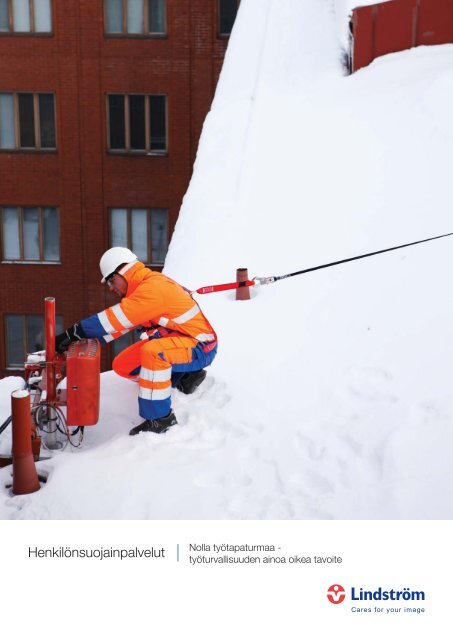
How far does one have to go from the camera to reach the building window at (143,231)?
19.7 m

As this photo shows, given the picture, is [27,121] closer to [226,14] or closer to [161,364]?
[226,14]


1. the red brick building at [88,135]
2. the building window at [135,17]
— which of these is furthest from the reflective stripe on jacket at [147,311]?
the building window at [135,17]

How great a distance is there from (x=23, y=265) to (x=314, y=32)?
10.3 meters

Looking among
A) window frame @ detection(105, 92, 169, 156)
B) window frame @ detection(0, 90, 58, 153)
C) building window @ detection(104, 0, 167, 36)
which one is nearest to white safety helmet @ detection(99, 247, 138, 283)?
window frame @ detection(105, 92, 169, 156)

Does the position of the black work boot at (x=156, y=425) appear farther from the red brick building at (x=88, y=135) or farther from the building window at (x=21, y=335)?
the building window at (x=21, y=335)

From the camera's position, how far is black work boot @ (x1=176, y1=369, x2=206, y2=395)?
570 centimetres

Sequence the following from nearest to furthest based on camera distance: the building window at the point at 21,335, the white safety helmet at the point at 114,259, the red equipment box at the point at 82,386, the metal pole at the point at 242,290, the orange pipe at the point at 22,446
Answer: the orange pipe at the point at 22,446
the red equipment box at the point at 82,386
the white safety helmet at the point at 114,259
the metal pole at the point at 242,290
the building window at the point at 21,335

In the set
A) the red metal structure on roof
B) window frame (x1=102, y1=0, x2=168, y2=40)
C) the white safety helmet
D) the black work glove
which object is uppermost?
window frame (x1=102, y1=0, x2=168, y2=40)

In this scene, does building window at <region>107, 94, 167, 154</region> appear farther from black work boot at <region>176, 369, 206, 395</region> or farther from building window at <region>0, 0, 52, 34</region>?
black work boot at <region>176, 369, 206, 395</region>

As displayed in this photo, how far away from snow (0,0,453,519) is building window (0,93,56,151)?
8.31 meters
